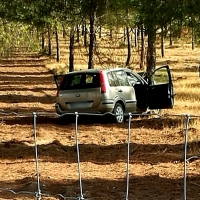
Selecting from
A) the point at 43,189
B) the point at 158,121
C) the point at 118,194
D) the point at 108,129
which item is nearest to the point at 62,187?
the point at 43,189

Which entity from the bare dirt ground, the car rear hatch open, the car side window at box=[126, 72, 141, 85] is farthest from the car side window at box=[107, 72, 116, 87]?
the bare dirt ground

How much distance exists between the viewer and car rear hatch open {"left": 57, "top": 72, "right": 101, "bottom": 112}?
52.6 feet

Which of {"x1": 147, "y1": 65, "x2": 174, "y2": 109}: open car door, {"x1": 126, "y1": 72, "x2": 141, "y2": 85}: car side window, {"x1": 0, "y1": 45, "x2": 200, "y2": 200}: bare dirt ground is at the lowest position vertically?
{"x1": 0, "y1": 45, "x2": 200, "y2": 200}: bare dirt ground

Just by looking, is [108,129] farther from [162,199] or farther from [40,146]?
[162,199]

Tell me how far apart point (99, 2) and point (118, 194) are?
14927 millimetres

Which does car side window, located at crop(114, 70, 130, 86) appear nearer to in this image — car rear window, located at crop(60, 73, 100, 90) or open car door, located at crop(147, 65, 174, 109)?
open car door, located at crop(147, 65, 174, 109)

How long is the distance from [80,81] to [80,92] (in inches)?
16.5

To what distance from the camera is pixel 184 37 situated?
58.2 feet

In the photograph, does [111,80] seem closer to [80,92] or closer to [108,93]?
[108,93]

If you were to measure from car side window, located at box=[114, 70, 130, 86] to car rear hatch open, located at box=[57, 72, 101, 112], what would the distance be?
2.94 feet

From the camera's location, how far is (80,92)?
53.0 ft

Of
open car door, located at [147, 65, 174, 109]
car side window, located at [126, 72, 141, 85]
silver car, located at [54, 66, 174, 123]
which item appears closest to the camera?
open car door, located at [147, 65, 174, 109]

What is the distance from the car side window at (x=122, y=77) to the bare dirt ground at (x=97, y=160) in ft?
3.89

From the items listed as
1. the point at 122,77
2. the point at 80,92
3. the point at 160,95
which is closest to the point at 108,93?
the point at 80,92
